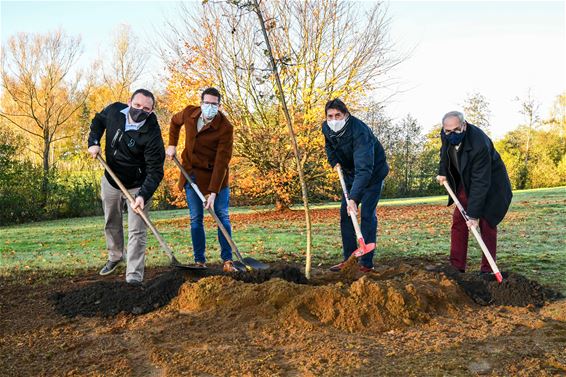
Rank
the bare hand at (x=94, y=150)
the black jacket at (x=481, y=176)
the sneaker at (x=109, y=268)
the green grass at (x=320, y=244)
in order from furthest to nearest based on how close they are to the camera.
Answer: the green grass at (x=320, y=244) → the sneaker at (x=109, y=268) → the bare hand at (x=94, y=150) → the black jacket at (x=481, y=176)

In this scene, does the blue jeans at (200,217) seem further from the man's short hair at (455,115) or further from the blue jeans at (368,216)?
the man's short hair at (455,115)

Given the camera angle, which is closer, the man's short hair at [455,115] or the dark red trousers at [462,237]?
the man's short hair at [455,115]

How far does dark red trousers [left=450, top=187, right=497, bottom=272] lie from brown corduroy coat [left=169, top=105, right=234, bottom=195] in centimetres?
238

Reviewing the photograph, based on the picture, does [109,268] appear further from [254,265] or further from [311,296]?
[311,296]

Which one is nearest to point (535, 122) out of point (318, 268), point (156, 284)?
point (318, 268)

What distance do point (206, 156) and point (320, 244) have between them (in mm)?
3759

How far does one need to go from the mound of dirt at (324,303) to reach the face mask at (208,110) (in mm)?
1751

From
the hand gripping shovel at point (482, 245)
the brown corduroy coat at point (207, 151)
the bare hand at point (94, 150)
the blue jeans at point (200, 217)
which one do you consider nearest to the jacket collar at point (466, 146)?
the hand gripping shovel at point (482, 245)

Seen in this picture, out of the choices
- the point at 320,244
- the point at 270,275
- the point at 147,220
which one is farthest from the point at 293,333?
the point at 320,244

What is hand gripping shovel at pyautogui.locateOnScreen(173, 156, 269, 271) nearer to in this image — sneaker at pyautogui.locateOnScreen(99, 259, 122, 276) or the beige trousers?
the beige trousers

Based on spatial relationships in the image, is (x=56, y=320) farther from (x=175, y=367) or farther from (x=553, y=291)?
(x=553, y=291)

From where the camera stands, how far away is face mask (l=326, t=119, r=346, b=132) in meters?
5.19

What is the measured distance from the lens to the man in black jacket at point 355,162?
518 centimetres

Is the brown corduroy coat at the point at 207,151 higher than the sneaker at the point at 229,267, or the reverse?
the brown corduroy coat at the point at 207,151
